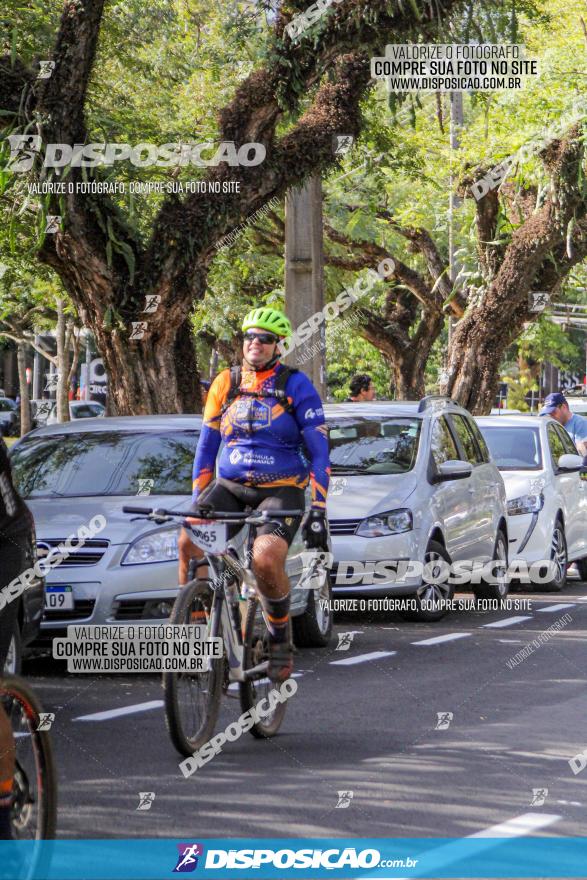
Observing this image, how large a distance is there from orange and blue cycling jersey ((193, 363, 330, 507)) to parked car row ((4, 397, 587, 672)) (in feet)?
6.15

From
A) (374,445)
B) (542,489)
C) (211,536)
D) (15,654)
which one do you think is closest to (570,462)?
(542,489)

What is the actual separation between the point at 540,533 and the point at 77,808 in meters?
10.6

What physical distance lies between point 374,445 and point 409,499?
1044 millimetres

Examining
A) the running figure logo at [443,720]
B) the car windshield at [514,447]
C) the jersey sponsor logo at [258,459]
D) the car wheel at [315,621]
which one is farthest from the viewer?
the car windshield at [514,447]

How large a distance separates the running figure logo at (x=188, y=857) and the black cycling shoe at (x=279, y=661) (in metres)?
2.07

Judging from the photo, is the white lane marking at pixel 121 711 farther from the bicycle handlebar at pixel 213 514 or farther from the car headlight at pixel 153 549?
the bicycle handlebar at pixel 213 514

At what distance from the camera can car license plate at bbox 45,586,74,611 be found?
9359mm

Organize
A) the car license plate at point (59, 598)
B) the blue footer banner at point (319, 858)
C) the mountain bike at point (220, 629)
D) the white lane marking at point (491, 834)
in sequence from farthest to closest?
the car license plate at point (59, 598) < the mountain bike at point (220, 629) < the white lane marking at point (491, 834) < the blue footer banner at point (319, 858)

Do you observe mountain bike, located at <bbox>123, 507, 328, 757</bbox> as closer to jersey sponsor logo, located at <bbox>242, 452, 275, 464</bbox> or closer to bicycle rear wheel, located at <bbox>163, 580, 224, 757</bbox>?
bicycle rear wheel, located at <bbox>163, 580, 224, 757</bbox>

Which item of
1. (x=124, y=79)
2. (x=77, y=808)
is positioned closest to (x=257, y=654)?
(x=77, y=808)

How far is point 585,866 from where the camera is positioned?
5.26 m

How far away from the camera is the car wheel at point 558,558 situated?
53.3 ft

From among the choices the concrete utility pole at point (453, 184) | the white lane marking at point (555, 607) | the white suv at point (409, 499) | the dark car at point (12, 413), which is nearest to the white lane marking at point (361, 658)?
the white suv at point (409, 499)

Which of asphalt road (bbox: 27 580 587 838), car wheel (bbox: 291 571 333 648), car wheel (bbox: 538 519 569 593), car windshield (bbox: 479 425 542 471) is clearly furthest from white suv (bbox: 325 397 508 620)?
car windshield (bbox: 479 425 542 471)
